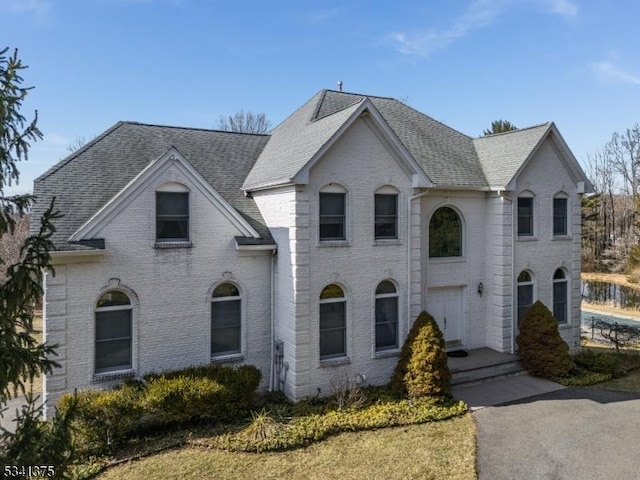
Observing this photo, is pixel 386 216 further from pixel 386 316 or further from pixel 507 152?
pixel 507 152

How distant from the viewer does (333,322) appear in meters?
14.4

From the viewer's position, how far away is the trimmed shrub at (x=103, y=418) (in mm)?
10711

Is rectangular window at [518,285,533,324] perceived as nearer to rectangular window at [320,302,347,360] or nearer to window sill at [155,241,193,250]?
rectangular window at [320,302,347,360]

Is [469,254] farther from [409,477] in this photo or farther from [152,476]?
[152,476]

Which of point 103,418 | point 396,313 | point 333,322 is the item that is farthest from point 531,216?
point 103,418

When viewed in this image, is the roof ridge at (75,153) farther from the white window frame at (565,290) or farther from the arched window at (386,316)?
the white window frame at (565,290)

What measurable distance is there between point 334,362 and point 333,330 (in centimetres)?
102

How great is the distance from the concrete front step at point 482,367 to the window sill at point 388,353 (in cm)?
211

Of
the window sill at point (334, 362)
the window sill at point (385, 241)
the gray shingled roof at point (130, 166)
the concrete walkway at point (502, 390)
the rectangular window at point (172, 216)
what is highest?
the gray shingled roof at point (130, 166)

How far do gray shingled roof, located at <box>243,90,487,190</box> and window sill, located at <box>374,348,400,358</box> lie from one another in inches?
257

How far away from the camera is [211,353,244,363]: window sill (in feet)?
45.3

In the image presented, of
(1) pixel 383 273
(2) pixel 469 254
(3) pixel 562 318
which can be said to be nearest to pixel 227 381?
(1) pixel 383 273

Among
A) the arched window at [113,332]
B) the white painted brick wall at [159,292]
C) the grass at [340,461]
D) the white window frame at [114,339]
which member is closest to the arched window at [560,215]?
the grass at [340,461]

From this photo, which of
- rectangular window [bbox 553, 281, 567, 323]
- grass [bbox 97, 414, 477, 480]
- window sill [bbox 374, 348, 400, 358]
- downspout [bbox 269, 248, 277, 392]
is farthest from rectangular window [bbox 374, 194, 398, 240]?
rectangular window [bbox 553, 281, 567, 323]
